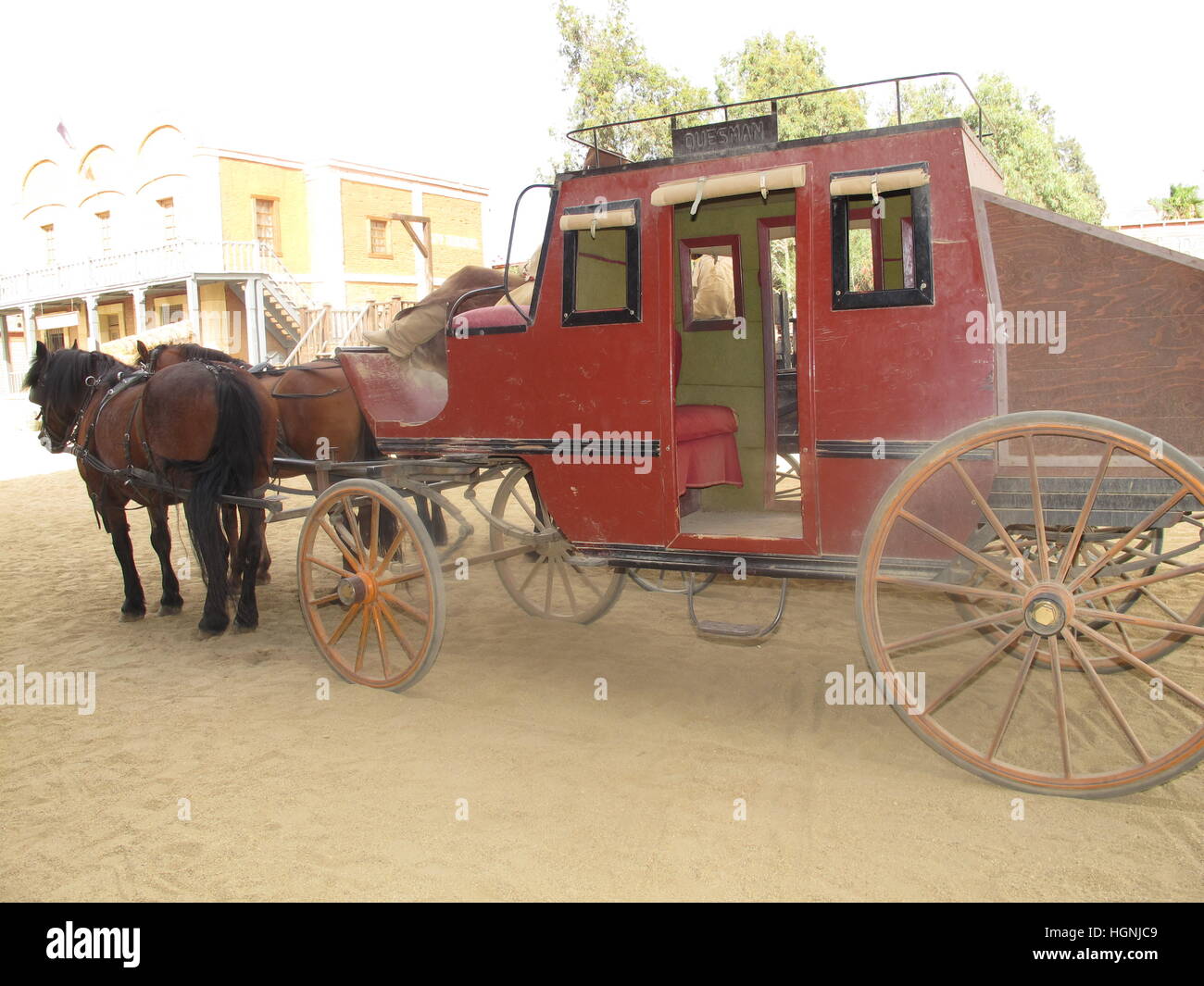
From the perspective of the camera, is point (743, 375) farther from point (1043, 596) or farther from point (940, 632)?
point (1043, 596)

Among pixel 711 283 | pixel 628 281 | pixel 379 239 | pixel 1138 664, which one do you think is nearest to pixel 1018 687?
pixel 1138 664

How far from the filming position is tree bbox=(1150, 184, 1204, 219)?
3659cm

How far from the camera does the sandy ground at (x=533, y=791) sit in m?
3.00

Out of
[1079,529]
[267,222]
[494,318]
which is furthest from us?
[267,222]

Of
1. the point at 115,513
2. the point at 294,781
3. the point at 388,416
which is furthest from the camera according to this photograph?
the point at 115,513

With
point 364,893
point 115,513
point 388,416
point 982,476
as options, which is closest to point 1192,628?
point 982,476

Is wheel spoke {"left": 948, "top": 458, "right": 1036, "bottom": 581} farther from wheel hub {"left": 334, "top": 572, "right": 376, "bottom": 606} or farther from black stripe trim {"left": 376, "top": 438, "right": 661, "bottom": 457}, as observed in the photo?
wheel hub {"left": 334, "top": 572, "right": 376, "bottom": 606}

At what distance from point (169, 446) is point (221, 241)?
19.8m

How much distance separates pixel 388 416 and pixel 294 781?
2.00 meters

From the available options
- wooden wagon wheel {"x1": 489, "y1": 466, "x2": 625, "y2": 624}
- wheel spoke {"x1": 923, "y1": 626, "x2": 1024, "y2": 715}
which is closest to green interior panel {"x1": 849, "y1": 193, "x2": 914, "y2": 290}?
wheel spoke {"x1": 923, "y1": 626, "x2": 1024, "y2": 715}

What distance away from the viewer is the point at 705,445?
4781 mm

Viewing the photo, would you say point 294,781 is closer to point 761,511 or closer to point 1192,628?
point 761,511

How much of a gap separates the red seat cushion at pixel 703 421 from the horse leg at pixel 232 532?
3092 mm

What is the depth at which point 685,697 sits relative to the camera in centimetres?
462
